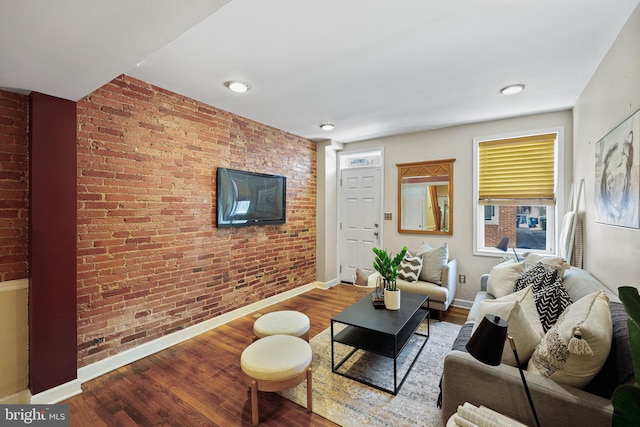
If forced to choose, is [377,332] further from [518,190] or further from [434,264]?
[518,190]

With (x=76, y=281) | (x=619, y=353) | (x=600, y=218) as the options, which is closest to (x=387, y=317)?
(x=619, y=353)

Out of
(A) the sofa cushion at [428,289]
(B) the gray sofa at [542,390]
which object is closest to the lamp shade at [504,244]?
(A) the sofa cushion at [428,289]

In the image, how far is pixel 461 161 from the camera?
385 cm

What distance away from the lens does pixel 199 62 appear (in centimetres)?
220

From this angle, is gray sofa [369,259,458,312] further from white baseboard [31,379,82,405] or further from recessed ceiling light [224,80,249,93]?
white baseboard [31,379,82,405]

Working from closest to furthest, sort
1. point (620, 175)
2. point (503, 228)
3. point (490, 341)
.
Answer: point (490, 341) → point (620, 175) → point (503, 228)

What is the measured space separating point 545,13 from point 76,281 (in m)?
3.68

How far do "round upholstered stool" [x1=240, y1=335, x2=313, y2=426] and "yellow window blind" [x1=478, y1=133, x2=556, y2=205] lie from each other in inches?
128

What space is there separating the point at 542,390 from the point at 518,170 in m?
3.12

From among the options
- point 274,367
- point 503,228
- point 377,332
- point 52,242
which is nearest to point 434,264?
point 503,228

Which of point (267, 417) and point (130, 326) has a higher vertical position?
point (130, 326)

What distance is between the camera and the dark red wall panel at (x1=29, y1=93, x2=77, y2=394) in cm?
189

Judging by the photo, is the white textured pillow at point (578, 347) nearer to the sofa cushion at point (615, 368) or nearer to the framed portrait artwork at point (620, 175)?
the sofa cushion at point (615, 368)

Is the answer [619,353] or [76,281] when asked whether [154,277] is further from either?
[619,353]
